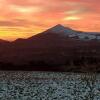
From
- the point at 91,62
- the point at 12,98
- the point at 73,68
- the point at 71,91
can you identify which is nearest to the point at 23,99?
the point at 12,98

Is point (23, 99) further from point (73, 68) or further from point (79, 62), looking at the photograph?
point (79, 62)

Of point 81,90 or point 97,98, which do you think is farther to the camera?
point 81,90

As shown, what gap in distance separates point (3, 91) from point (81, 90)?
6.60 m

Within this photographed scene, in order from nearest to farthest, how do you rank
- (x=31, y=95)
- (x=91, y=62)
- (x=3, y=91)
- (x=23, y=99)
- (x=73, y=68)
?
1. (x=23, y=99)
2. (x=31, y=95)
3. (x=3, y=91)
4. (x=73, y=68)
5. (x=91, y=62)

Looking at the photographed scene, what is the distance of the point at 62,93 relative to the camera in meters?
31.4

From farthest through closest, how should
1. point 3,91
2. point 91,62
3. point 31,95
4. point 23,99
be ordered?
point 91,62, point 3,91, point 31,95, point 23,99

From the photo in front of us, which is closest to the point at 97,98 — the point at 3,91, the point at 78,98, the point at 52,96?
the point at 78,98

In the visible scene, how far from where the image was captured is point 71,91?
32.8m

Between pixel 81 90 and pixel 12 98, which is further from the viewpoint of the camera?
pixel 81 90

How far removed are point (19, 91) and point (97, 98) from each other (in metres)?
7.19

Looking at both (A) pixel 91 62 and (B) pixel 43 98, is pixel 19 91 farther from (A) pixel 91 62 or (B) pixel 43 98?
(A) pixel 91 62

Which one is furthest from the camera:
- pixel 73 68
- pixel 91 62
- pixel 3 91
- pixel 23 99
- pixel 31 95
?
pixel 91 62

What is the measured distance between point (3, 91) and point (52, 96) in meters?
5.08

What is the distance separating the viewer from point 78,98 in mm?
28547
